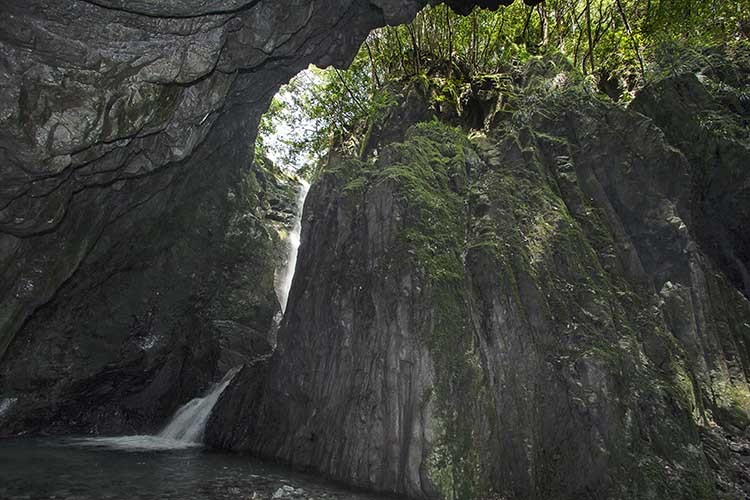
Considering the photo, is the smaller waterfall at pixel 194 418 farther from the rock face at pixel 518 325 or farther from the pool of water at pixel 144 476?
the pool of water at pixel 144 476

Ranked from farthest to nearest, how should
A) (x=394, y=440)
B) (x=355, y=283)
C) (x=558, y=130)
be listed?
1. (x=558, y=130)
2. (x=355, y=283)
3. (x=394, y=440)

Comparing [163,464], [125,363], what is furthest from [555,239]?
[125,363]

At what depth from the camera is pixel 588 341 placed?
10.2m

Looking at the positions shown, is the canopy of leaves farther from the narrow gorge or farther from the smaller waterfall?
the smaller waterfall

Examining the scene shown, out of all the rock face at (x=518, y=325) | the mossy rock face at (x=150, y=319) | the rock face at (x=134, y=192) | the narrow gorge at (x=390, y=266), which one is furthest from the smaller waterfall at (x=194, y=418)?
the rock face at (x=518, y=325)

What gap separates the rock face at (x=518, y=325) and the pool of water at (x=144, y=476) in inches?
44.3

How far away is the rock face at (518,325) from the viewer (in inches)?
359

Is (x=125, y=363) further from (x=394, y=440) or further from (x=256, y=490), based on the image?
(x=394, y=440)

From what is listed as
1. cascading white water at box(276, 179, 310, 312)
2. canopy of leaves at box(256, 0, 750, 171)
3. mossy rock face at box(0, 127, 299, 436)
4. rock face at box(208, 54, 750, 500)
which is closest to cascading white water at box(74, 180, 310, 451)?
mossy rock face at box(0, 127, 299, 436)

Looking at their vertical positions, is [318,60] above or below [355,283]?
above

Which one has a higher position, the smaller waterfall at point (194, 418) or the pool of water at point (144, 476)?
the smaller waterfall at point (194, 418)

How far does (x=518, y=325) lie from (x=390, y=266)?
315 cm

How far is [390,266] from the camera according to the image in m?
11.1

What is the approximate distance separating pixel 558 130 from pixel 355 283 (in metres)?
8.26
